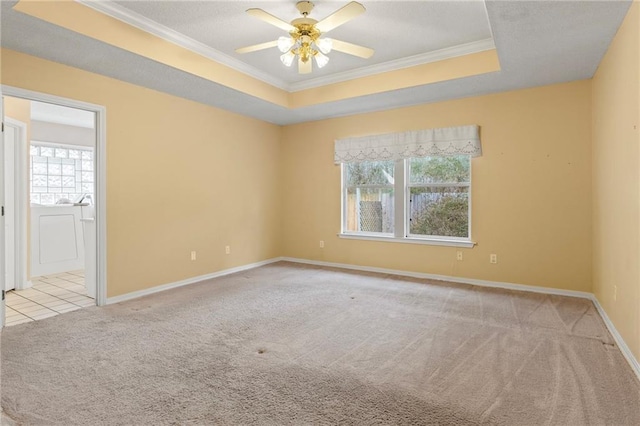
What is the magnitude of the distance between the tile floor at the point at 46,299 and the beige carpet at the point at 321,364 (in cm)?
32

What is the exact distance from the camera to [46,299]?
13.0ft

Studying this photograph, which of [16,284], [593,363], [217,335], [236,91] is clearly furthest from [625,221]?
[16,284]

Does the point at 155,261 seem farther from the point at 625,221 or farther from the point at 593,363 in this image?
the point at 625,221

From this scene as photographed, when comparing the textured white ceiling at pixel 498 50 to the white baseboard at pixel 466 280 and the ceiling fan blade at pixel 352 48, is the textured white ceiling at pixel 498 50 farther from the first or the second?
the white baseboard at pixel 466 280

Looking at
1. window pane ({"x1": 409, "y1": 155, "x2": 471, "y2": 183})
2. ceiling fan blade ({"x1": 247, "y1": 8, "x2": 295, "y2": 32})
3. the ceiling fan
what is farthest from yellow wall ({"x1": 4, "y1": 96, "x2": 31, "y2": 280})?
window pane ({"x1": 409, "y1": 155, "x2": 471, "y2": 183})

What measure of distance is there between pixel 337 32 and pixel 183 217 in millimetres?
2931

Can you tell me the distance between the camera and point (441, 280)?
471cm

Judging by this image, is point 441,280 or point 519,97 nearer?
point 519,97

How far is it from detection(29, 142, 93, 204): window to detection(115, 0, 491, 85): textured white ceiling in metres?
5.05

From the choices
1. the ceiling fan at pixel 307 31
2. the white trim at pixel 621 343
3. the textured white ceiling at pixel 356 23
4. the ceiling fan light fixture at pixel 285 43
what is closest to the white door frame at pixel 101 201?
the textured white ceiling at pixel 356 23

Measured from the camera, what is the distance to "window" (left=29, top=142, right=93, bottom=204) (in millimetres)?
6547

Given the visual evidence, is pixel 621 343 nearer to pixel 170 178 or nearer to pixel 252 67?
pixel 252 67

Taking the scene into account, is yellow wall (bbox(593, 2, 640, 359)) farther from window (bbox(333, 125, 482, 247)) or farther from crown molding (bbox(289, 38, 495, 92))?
window (bbox(333, 125, 482, 247))

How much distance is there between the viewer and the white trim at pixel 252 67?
2.94 m
